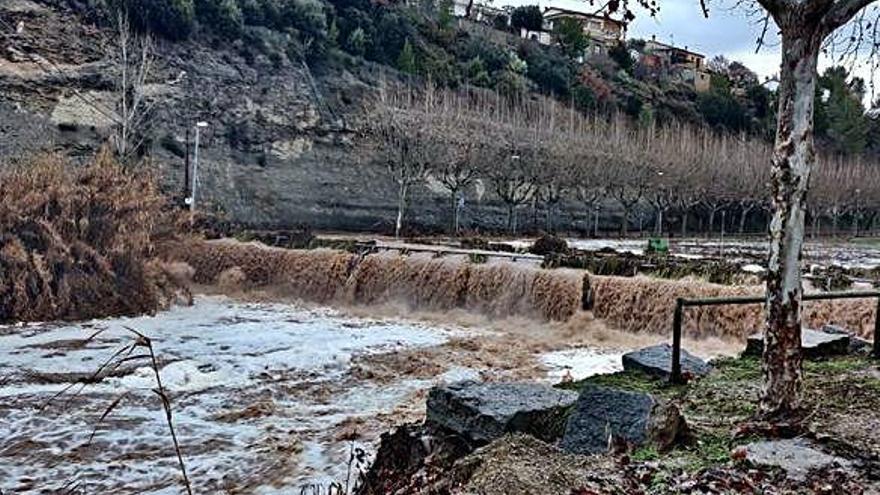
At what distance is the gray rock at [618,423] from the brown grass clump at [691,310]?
9.61 metres

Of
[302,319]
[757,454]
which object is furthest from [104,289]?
[757,454]

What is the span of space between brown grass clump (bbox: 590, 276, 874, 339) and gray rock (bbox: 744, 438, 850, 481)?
9583 mm

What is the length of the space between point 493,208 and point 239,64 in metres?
15.8

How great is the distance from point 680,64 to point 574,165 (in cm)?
4768

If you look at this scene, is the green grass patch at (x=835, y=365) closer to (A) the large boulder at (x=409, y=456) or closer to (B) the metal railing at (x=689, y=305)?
(B) the metal railing at (x=689, y=305)

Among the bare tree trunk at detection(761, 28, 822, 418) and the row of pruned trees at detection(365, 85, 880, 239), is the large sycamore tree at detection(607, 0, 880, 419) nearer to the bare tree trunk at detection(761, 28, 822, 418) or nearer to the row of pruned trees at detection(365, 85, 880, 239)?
the bare tree trunk at detection(761, 28, 822, 418)

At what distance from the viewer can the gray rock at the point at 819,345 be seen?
284 inches

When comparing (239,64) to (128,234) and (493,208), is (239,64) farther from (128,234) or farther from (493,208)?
(128,234)

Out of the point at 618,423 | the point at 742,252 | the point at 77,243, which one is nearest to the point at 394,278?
the point at 77,243

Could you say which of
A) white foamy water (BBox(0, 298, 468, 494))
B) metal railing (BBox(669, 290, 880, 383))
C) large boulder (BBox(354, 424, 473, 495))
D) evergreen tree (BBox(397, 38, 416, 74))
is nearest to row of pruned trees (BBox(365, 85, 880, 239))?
evergreen tree (BBox(397, 38, 416, 74))

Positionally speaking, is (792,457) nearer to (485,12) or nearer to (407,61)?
(407,61)

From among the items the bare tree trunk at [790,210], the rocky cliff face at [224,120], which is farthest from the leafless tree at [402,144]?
the bare tree trunk at [790,210]

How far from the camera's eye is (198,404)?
9656mm

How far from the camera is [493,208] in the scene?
4516 cm
